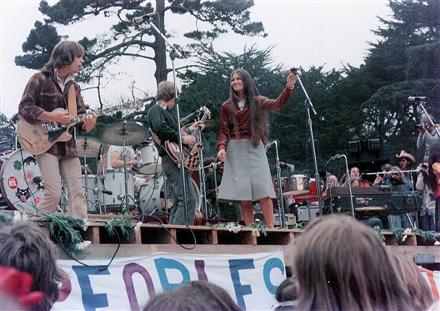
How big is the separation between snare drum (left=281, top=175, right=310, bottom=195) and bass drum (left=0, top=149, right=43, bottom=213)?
3754 mm

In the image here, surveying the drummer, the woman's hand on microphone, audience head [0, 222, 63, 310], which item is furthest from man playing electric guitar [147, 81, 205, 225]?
audience head [0, 222, 63, 310]

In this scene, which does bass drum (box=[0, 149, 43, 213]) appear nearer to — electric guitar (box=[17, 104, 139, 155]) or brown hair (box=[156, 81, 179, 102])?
brown hair (box=[156, 81, 179, 102])

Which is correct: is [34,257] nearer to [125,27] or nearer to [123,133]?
[123,133]

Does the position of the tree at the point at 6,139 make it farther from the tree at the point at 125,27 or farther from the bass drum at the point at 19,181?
the tree at the point at 125,27

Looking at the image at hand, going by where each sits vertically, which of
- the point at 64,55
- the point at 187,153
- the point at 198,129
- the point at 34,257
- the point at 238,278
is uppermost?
the point at 64,55

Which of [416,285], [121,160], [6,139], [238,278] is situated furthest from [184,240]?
[6,139]

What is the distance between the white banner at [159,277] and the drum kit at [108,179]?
2.79 meters

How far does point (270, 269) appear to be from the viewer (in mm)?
5637

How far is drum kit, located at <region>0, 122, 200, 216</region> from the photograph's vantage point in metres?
7.95

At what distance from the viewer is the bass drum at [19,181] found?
786 cm

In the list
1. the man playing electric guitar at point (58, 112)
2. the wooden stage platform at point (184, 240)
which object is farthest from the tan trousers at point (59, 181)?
the wooden stage platform at point (184, 240)

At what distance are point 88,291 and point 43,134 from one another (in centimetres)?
156

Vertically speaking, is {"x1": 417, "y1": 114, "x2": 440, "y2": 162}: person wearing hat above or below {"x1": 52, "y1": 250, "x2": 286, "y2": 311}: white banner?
above

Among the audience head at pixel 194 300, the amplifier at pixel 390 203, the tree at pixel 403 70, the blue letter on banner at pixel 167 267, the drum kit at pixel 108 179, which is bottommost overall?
the blue letter on banner at pixel 167 267
